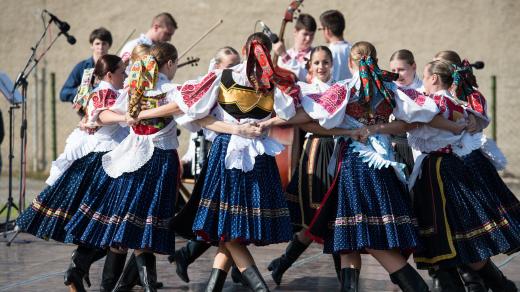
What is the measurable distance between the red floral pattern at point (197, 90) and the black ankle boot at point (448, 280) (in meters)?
1.57

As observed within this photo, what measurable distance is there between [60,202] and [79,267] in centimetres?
41

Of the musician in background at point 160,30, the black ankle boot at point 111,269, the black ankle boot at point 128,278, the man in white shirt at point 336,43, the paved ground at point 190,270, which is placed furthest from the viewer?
the musician in background at point 160,30

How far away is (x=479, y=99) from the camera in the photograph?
5730 millimetres

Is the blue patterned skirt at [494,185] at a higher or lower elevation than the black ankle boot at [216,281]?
higher

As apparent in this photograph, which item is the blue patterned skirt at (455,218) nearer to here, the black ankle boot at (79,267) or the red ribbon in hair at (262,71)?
the red ribbon in hair at (262,71)

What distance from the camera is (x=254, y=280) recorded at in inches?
205

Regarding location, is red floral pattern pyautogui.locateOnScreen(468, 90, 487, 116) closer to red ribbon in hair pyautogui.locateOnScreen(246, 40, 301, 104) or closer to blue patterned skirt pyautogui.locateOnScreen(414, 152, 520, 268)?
blue patterned skirt pyautogui.locateOnScreen(414, 152, 520, 268)

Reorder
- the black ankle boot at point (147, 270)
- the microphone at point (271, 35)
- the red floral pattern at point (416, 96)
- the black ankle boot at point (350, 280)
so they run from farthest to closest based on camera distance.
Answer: the microphone at point (271, 35) < the black ankle boot at point (147, 270) < the black ankle boot at point (350, 280) < the red floral pattern at point (416, 96)

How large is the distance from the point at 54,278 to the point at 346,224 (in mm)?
2138

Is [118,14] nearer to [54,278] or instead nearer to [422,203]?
[54,278]

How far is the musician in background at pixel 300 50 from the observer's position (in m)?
8.01

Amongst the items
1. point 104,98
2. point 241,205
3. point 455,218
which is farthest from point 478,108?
point 104,98

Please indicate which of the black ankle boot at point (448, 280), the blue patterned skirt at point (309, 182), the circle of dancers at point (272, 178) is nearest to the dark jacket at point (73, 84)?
the circle of dancers at point (272, 178)

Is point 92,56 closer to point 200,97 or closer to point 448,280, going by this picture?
point 200,97
